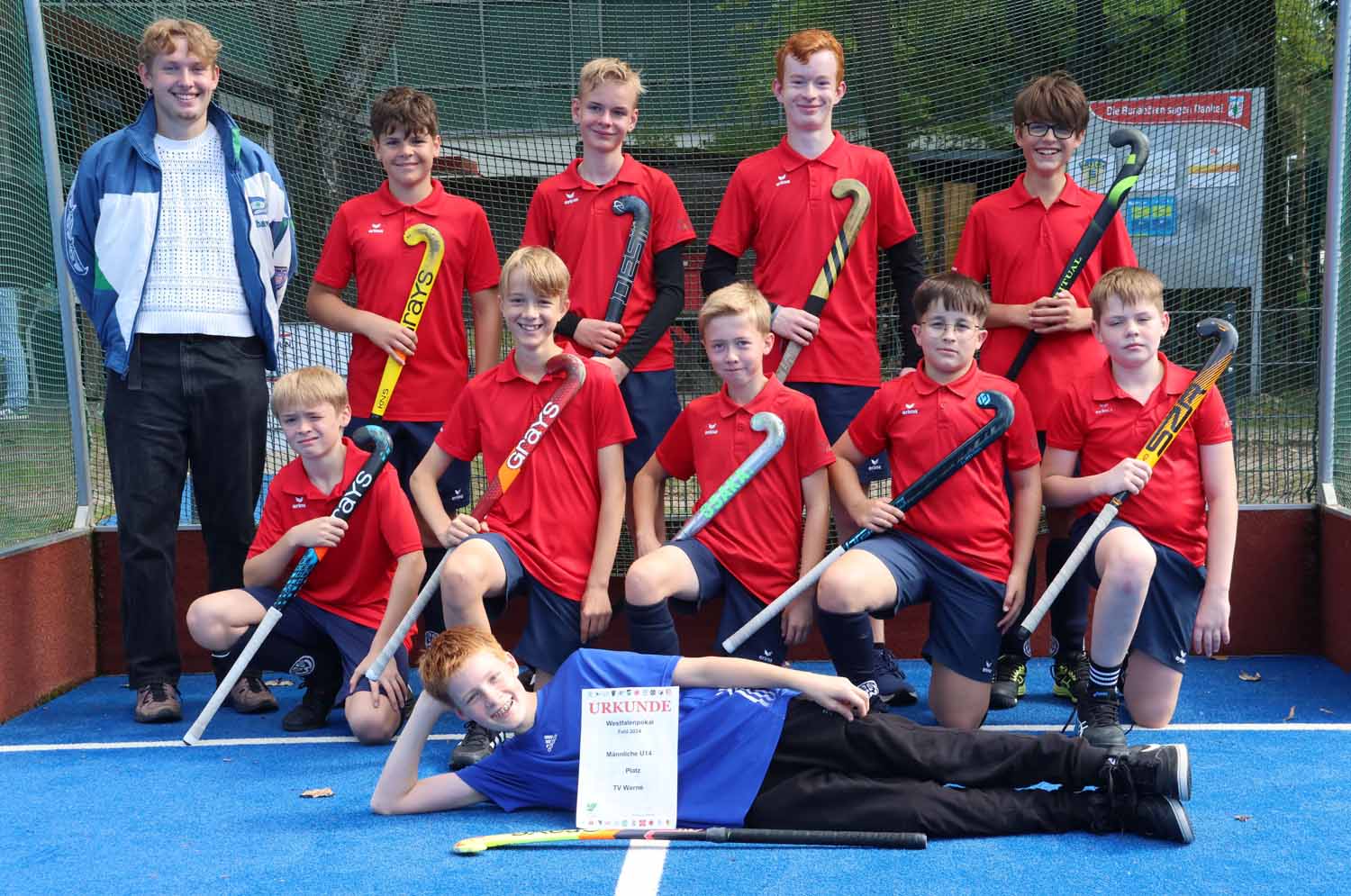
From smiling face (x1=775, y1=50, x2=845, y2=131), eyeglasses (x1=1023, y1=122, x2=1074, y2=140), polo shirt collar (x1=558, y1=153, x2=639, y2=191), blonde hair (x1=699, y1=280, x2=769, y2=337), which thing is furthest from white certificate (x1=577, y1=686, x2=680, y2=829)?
eyeglasses (x1=1023, y1=122, x2=1074, y2=140)

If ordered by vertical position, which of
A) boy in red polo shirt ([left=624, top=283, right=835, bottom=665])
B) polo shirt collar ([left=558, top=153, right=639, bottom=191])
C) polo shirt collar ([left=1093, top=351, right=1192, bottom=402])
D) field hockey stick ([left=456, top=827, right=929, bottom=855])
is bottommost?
field hockey stick ([left=456, top=827, right=929, bottom=855])

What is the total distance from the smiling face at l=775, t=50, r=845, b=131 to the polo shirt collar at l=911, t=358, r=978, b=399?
2.93 feet

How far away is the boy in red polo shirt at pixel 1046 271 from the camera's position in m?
3.84

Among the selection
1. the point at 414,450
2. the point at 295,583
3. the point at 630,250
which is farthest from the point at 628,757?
the point at 630,250

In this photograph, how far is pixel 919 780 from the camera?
2811 millimetres

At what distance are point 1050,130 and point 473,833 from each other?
2.53m

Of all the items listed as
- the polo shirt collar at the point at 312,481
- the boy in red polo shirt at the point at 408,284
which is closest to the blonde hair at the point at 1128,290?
the boy in red polo shirt at the point at 408,284

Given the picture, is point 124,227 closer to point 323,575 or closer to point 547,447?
point 323,575

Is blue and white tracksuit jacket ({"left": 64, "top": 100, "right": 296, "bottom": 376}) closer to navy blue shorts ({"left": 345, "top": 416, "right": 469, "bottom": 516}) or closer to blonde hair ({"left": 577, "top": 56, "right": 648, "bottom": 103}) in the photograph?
navy blue shorts ({"left": 345, "top": 416, "right": 469, "bottom": 516})

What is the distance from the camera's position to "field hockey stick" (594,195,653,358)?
13.1 ft

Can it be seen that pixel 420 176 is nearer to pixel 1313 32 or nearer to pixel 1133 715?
pixel 1133 715

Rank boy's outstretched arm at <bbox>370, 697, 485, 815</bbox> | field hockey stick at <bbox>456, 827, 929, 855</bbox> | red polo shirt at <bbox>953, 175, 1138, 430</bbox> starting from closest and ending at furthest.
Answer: field hockey stick at <bbox>456, 827, 929, 855</bbox> < boy's outstretched arm at <bbox>370, 697, 485, 815</bbox> < red polo shirt at <bbox>953, 175, 1138, 430</bbox>

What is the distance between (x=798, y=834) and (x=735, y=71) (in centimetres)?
349

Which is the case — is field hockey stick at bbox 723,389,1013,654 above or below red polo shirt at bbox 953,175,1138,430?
below
